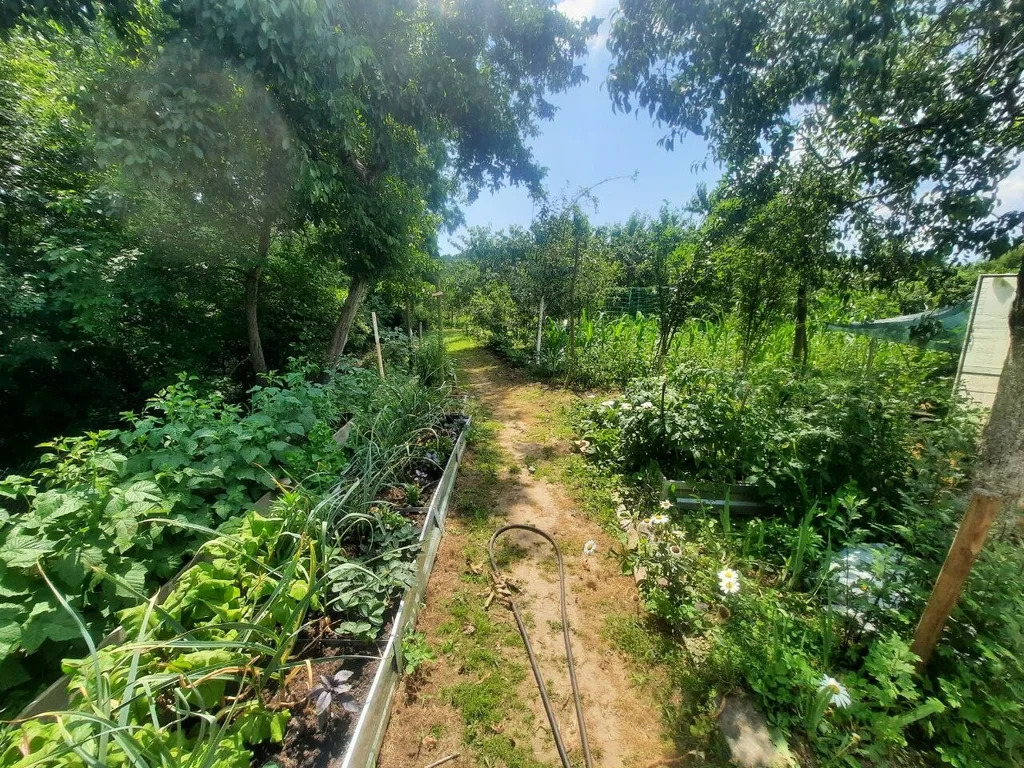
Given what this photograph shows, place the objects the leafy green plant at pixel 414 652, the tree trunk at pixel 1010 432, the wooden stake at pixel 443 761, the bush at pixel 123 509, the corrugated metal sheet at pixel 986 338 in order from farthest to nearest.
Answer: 1. the corrugated metal sheet at pixel 986 338
2. the tree trunk at pixel 1010 432
3. the leafy green plant at pixel 414 652
4. the wooden stake at pixel 443 761
5. the bush at pixel 123 509

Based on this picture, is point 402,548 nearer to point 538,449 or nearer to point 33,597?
point 33,597

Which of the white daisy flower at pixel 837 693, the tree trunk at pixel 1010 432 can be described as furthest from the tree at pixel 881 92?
the white daisy flower at pixel 837 693

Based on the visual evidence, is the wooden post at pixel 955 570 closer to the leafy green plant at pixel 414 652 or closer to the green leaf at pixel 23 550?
the leafy green plant at pixel 414 652

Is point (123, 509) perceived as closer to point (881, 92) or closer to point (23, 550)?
point (23, 550)

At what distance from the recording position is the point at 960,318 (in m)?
5.35

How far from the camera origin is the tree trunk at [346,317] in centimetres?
593

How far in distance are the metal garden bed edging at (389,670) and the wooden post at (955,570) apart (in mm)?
2338

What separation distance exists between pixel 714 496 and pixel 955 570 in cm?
161

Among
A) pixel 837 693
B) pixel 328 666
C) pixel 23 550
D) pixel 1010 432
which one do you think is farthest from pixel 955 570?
pixel 23 550

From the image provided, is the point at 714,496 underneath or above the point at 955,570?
underneath

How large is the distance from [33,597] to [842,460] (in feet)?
14.2

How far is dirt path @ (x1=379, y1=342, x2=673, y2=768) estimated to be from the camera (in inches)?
64.1

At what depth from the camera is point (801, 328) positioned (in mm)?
4801

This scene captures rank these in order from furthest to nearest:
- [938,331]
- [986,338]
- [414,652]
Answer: [986,338]
[938,331]
[414,652]
